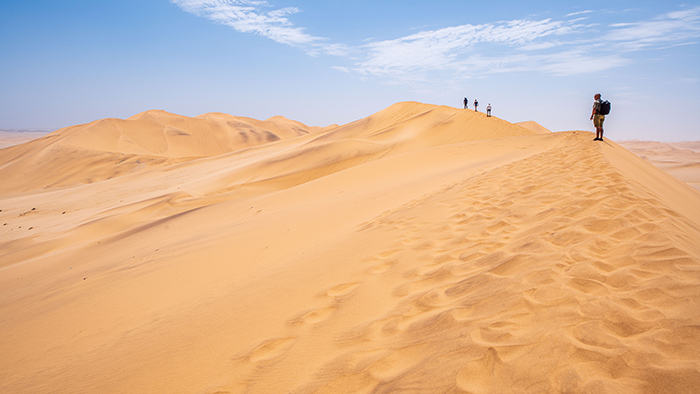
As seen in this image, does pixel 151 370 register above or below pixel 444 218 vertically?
below

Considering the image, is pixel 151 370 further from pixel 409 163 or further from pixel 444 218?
pixel 409 163

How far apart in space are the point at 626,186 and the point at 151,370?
16.6 ft

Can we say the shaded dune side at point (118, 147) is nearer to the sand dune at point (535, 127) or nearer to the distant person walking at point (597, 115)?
the distant person walking at point (597, 115)

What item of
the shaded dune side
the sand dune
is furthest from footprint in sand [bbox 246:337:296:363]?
the sand dune

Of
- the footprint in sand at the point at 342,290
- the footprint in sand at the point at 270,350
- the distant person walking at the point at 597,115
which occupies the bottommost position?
the footprint in sand at the point at 270,350

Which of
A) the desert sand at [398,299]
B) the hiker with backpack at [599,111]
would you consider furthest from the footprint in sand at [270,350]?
the hiker with backpack at [599,111]

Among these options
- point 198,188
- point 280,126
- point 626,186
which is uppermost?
point 280,126

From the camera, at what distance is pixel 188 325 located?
303cm

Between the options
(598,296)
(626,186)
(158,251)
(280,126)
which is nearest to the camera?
(598,296)

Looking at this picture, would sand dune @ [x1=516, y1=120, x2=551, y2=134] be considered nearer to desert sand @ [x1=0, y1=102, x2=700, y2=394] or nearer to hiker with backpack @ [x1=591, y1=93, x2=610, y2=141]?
hiker with backpack @ [x1=591, y1=93, x2=610, y2=141]

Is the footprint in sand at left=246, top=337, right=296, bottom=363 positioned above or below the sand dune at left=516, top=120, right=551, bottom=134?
below

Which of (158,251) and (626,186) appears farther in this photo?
(158,251)

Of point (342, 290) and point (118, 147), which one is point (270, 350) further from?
point (118, 147)

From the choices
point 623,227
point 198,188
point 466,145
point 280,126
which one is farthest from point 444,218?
point 280,126
